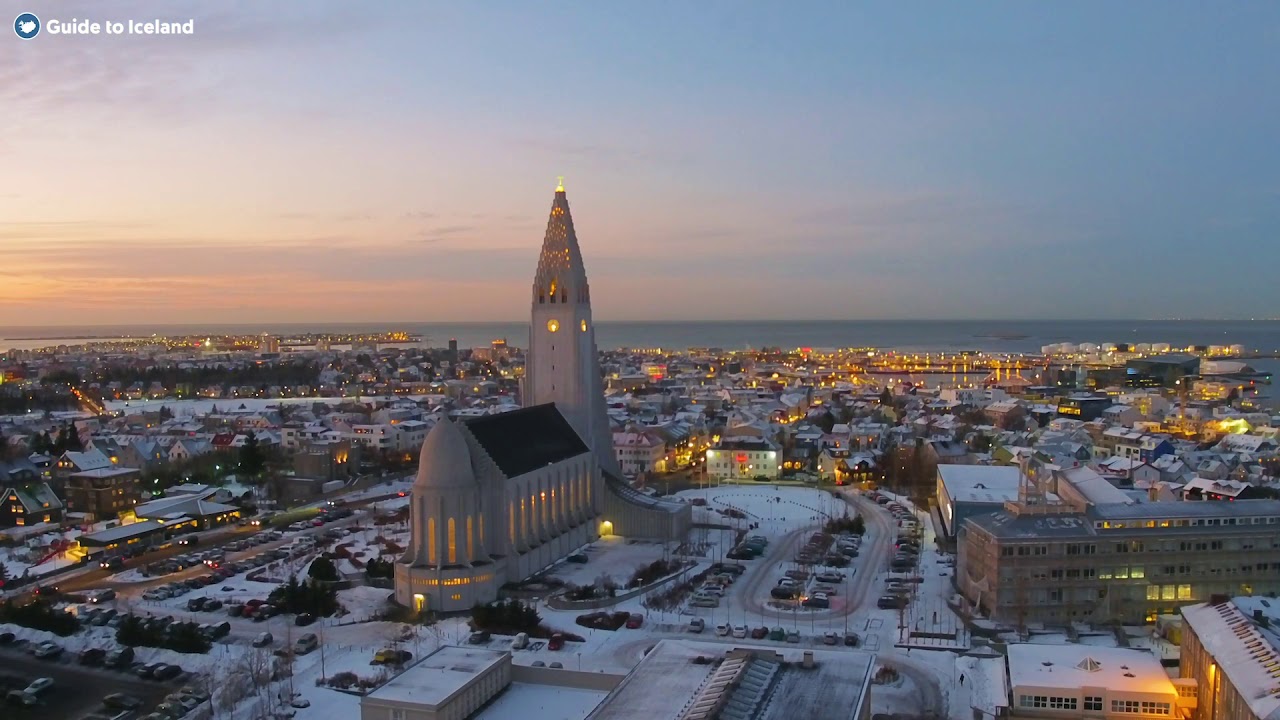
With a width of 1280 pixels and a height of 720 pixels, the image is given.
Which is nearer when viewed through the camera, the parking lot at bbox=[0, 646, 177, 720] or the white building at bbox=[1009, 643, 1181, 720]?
the white building at bbox=[1009, 643, 1181, 720]

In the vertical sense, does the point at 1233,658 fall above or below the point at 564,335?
below

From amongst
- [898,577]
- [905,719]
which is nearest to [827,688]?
[905,719]

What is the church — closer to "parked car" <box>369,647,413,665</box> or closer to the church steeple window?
the church steeple window

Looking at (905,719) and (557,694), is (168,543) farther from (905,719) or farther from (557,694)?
(905,719)

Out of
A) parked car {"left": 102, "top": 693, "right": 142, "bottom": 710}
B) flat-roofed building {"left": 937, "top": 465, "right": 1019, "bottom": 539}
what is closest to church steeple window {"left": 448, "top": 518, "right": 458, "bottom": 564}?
parked car {"left": 102, "top": 693, "right": 142, "bottom": 710}

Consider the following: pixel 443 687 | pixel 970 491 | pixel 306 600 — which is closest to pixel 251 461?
pixel 306 600

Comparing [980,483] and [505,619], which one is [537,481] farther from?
[980,483]
